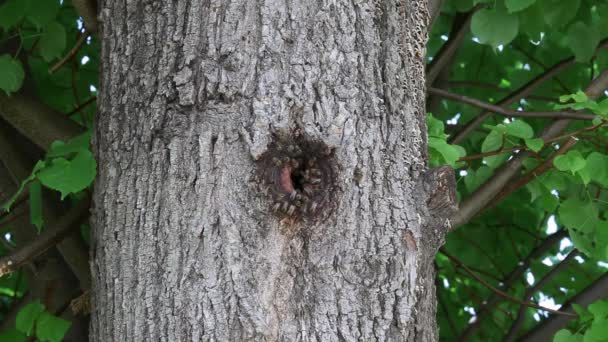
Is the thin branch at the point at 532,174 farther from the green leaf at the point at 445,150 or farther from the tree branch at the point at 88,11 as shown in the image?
the tree branch at the point at 88,11

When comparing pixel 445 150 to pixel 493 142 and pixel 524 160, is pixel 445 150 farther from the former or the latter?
pixel 524 160

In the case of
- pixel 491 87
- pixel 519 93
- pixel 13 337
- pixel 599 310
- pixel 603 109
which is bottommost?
pixel 13 337

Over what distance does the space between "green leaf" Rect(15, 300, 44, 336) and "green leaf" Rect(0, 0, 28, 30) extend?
0.74 meters

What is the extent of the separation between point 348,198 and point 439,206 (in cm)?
20

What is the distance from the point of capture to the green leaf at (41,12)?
2.06 m

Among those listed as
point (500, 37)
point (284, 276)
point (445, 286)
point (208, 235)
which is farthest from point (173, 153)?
point (445, 286)

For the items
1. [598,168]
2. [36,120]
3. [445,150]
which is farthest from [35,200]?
[598,168]

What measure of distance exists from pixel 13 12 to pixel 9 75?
22cm

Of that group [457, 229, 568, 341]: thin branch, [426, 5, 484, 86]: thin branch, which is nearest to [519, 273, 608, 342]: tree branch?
[457, 229, 568, 341]: thin branch

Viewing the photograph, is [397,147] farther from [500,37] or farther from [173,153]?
[500,37]

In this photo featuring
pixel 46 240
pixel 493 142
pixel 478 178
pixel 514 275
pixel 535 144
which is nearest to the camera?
pixel 46 240

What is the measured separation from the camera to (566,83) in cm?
300

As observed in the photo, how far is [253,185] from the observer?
126 cm

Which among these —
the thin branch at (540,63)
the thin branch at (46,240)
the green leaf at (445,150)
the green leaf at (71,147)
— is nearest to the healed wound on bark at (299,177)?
the green leaf at (71,147)
